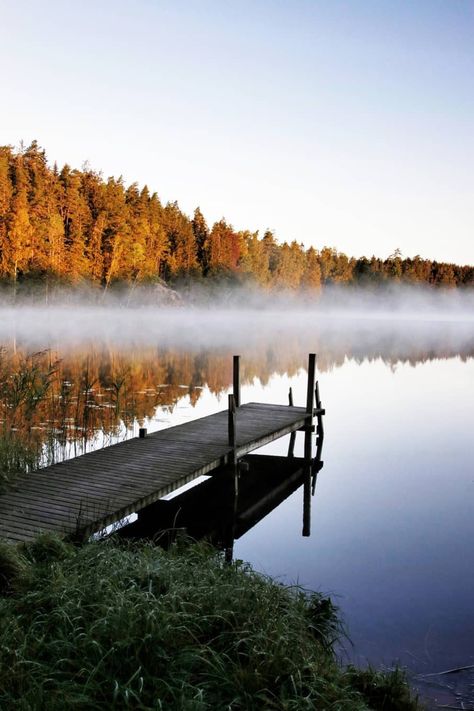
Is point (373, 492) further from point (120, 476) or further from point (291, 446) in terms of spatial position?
point (120, 476)

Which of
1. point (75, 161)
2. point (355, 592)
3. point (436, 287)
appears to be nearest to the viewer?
point (355, 592)

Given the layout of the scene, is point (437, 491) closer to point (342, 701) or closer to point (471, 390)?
point (342, 701)

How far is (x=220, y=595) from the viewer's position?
488 cm

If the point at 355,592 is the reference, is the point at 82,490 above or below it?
above

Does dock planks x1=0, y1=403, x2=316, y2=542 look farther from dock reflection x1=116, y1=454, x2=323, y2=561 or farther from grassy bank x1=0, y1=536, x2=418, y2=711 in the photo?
grassy bank x1=0, y1=536, x2=418, y2=711

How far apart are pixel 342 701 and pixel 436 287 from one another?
6675 inches

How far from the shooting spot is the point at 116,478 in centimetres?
827

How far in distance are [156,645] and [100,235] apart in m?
68.1

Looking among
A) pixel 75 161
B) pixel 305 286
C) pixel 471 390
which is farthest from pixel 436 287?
pixel 471 390

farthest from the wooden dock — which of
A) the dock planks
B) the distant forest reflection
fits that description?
the distant forest reflection

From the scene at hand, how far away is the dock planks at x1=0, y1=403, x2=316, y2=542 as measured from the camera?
257 inches

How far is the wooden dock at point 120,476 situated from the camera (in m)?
6.54

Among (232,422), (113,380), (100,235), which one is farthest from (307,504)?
(100,235)

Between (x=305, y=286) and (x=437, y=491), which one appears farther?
(x=305, y=286)
